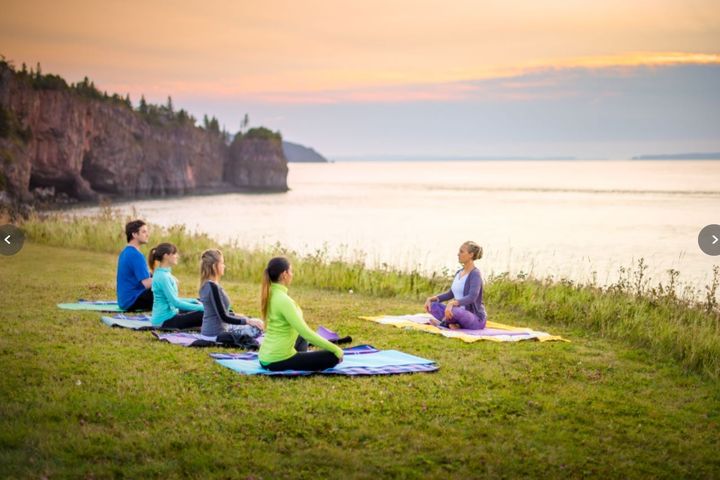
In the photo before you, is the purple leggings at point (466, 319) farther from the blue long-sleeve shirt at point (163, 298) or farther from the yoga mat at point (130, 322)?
the yoga mat at point (130, 322)

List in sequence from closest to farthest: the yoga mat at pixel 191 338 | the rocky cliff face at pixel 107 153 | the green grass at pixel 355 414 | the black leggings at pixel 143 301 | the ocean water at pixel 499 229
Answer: the green grass at pixel 355 414 → the yoga mat at pixel 191 338 → the black leggings at pixel 143 301 → the ocean water at pixel 499 229 → the rocky cliff face at pixel 107 153

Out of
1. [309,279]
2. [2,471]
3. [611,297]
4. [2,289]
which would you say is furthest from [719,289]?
[2,471]

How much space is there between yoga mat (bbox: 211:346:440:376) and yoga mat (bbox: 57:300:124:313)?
438cm

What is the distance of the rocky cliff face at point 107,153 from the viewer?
89.6 meters

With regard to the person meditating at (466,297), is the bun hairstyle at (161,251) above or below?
above

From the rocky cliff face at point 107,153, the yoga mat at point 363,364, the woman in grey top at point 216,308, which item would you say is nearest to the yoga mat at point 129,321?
the woman in grey top at point 216,308

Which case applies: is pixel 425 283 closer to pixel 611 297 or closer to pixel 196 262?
pixel 611 297

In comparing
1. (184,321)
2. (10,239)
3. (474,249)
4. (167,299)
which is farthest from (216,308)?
(10,239)

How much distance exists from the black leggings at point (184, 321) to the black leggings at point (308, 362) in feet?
10.1

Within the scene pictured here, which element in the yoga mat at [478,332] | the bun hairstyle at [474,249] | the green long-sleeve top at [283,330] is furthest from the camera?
the bun hairstyle at [474,249]

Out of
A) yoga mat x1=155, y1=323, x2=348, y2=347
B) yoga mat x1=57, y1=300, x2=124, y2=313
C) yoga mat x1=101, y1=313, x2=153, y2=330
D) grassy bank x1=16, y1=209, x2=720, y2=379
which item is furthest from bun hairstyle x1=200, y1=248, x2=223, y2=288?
grassy bank x1=16, y1=209, x2=720, y2=379

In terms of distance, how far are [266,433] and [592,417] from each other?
3.22 meters

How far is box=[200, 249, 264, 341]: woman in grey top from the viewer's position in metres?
10.3

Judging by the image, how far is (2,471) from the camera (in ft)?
19.1
